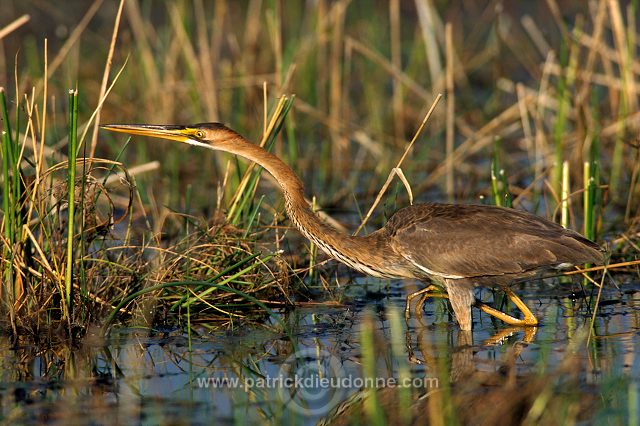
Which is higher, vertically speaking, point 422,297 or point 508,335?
point 422,297

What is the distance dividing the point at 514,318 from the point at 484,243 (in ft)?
1.96

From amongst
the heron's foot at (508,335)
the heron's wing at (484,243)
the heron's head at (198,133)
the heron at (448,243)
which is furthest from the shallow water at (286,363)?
the heron's head at (198,133)

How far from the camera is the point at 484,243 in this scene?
706 centimetres

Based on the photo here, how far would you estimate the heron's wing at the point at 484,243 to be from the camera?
273 inches

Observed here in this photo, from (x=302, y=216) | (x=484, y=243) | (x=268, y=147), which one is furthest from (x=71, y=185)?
(x=484, y=243)

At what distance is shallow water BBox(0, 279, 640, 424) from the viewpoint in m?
5.42

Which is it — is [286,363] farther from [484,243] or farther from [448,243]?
[484,243]

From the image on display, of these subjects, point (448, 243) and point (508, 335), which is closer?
point (508, 335)

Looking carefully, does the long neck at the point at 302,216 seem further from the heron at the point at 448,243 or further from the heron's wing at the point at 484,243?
the heron's wing at the point at 484,243

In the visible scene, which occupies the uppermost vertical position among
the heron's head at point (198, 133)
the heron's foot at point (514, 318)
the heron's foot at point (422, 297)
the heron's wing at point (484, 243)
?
the heron's head at point (198, 133)

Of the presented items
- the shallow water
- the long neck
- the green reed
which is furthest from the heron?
the green reed

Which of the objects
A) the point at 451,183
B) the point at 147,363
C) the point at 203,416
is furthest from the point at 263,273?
the point at 451,183

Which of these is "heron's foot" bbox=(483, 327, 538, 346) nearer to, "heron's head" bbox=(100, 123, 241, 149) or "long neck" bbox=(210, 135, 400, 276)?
"long neck" bbox=(210, 135, 400, 276)

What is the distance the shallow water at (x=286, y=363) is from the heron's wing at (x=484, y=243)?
0.44 metres
